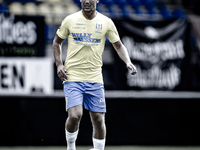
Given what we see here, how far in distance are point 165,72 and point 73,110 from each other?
9.79 feet

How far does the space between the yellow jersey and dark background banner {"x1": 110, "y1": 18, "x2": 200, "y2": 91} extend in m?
2.43

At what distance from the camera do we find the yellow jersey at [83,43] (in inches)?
137

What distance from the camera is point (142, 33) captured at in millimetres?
6074

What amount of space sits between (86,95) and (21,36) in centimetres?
237

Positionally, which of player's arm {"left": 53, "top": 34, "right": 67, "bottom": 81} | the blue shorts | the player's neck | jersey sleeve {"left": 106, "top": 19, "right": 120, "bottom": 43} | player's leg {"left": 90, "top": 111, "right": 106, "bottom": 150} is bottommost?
player's leg {"left": 90, "top": 111, "right": 106, "bottom": 150}

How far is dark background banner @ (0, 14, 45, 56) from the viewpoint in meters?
5.47

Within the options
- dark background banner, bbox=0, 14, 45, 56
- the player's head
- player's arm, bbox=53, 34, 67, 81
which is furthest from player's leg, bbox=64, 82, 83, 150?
dark background banner, bbox=0, 14, 45, 56

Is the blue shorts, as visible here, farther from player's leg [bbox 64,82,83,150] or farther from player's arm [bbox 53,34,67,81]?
player's arm [bbox 53,34,67,81]

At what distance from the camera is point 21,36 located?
217 inches

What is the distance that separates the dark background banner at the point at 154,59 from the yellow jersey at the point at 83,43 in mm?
2426

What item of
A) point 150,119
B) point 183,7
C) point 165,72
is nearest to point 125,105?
point 150,119

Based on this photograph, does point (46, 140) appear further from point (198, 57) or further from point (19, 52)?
point (198, 57)

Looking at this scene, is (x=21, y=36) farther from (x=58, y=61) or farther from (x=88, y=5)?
(x=88, y=5)

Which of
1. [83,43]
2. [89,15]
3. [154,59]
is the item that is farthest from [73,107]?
[154,59]
